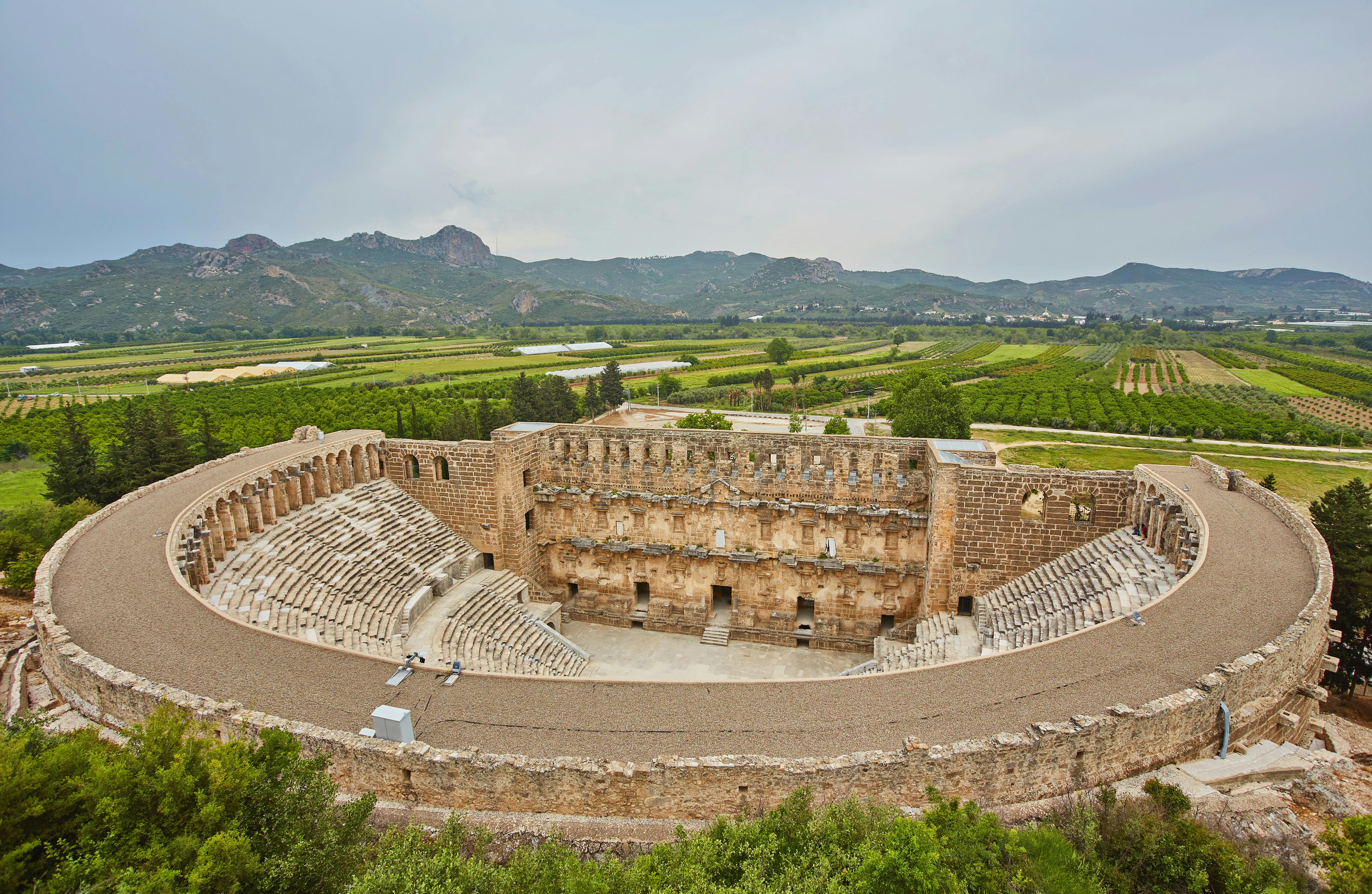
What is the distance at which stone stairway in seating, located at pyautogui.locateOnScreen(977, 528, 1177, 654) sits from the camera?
57.0 ft

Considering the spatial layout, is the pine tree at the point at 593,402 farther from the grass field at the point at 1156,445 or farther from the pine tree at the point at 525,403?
the grass field at the point at 1156,445

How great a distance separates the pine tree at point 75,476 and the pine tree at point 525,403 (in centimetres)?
2818

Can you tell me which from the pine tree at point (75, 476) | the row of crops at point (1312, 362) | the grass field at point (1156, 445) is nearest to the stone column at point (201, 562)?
the pine tree at point (75, 476)

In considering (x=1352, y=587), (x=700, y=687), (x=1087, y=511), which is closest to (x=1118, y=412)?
(x=1087, y=511)

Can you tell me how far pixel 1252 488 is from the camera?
21906 mm

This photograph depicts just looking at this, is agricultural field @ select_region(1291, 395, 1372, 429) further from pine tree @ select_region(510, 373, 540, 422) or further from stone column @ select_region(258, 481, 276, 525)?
stone column @ select_region(258, 481, 276, 525)

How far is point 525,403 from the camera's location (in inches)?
2235

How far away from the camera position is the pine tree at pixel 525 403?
56.7 metres

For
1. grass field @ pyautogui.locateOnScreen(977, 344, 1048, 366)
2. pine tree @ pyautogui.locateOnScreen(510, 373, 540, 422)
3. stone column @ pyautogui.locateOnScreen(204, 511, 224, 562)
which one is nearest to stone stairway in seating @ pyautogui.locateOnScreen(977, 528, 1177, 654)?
stone column @ pyautogui.locateOnScreen(204, 511, 224, 562)

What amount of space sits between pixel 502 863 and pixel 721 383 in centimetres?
8506

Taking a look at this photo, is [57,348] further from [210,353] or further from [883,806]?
[883,806]

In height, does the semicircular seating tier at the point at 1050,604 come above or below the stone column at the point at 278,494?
below

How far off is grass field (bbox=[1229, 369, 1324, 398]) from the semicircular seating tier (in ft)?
275

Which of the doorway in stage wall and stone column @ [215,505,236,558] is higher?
stone column @ [215,505,236,558]
